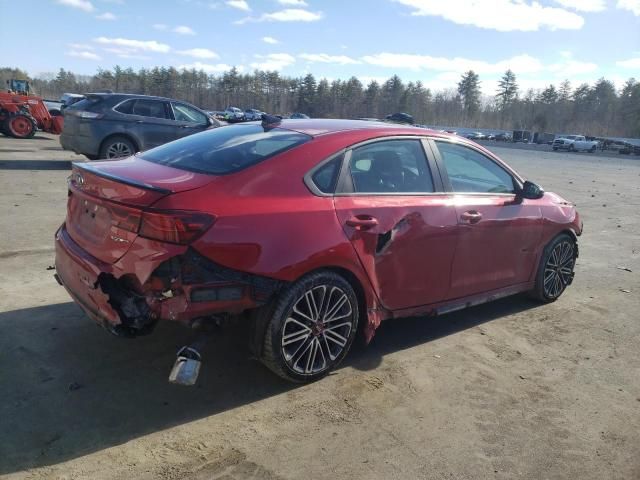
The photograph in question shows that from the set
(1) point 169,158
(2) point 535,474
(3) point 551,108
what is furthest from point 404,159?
(3) point 551,108

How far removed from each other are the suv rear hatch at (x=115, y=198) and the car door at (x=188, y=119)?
904cm

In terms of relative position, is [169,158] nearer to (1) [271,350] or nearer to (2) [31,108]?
(1) [271,350]

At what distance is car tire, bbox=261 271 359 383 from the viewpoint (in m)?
3.27

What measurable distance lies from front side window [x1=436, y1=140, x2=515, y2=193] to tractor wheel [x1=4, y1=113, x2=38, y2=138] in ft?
61.6

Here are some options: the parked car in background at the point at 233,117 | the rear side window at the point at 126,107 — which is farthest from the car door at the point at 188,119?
the parked car in background at the point at 233,117

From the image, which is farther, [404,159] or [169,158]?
[404,159]

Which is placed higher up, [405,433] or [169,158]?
[169,158]

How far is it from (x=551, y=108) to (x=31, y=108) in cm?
11209

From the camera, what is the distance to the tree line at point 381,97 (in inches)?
4126

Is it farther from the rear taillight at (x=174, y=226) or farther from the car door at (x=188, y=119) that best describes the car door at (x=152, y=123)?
the rear taillight at (x=174, y=226)

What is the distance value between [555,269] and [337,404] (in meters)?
3.16

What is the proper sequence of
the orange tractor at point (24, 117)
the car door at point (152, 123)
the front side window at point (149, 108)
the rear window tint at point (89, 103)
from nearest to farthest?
the rear window tint at point (89, 103) < the car door at point (152, 123) < the front side window at point (149, 108) < the orange tractor at point (24, 117)

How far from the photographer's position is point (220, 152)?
366cm

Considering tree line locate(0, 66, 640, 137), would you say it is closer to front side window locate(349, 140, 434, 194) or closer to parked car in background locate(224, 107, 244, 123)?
parked car in background locate(224, 107, 244, 123)
